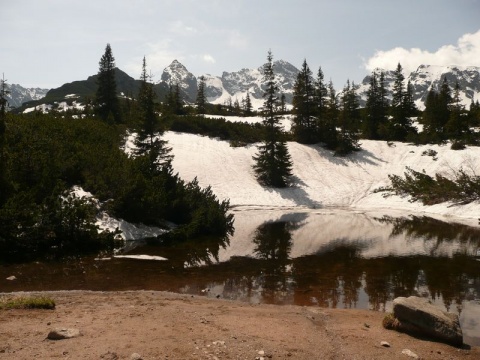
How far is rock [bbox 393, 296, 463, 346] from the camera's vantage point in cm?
796

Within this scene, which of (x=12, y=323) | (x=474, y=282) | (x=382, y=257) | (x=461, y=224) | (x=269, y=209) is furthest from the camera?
(x=269, y=209)

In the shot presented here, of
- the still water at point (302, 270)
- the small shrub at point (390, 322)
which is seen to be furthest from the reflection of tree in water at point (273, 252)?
the small shrub at point (390, 322)

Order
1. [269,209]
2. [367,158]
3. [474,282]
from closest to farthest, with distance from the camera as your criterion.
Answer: [474,282] → [269,209] → [367,158]

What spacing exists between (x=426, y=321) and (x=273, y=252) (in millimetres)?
10545

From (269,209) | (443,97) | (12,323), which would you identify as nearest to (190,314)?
(12,323)

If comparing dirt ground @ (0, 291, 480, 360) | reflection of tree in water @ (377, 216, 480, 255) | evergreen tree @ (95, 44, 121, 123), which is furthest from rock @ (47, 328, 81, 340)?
evergreen tree @ (95, 44, 121, 123)

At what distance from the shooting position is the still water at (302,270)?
11711 mm

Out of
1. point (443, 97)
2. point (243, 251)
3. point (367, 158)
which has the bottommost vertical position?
point (243, 251)

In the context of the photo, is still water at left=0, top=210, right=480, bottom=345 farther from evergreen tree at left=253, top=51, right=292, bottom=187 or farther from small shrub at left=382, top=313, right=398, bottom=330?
evergreen tree at left=253, top=51, right=292, bottom=187

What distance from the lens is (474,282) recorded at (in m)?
13.1

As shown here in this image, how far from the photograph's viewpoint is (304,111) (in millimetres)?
50750

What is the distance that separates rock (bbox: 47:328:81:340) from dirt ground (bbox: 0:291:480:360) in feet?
0.43

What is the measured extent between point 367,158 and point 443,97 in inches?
724

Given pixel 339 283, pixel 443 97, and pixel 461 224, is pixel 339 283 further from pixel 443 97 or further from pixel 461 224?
pixel 443 97
